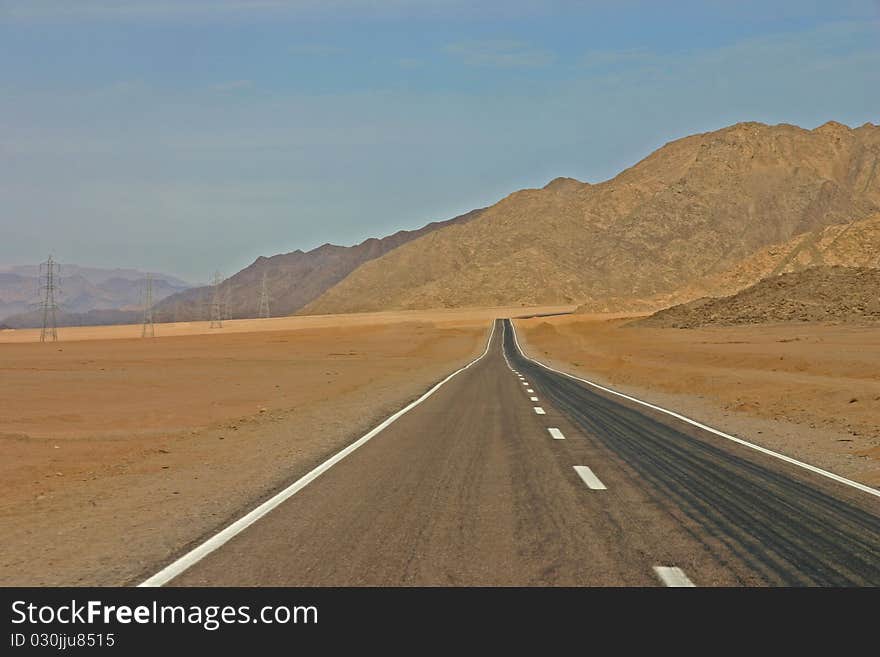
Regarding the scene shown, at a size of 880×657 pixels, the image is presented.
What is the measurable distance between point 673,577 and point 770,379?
2635 centimetres

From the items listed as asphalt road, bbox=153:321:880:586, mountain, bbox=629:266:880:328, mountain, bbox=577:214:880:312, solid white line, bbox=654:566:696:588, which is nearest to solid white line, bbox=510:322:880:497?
asphalt road, bbox=153:321:880:586

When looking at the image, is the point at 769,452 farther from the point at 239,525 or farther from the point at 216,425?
the point at 216,425

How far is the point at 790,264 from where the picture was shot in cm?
10081

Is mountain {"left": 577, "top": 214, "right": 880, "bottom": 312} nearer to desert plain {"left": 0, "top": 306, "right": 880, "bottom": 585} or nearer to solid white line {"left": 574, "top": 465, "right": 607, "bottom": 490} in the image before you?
desert plain {"left": 0, "top": 306, "right": 880, "bottom": 585}

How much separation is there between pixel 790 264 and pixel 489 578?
338ft

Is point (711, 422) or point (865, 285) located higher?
point (865, 285)

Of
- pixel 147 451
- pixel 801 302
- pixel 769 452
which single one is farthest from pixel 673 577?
pixel 801 302

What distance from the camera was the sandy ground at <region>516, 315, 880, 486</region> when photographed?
15626mm

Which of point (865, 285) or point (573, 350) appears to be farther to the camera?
point (865, 285)

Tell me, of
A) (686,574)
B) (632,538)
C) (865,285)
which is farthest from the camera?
(865,285)

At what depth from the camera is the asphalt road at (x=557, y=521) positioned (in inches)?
262

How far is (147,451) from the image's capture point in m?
15.0

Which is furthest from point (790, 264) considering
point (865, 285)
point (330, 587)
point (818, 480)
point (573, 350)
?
point (330, 587)
